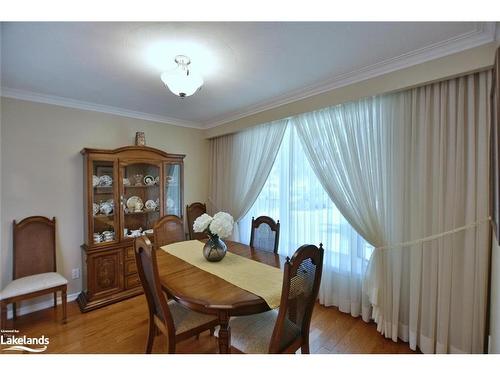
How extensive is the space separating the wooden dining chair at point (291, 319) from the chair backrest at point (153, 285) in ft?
1.33

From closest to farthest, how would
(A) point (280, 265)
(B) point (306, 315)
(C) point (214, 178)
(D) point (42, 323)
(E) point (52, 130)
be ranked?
(B) point (306, 315) → (A) point (280, 265) → (D) point (42, 323) → (E) point (52, 130) → (C) point (214, 178)

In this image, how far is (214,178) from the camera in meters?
3.71

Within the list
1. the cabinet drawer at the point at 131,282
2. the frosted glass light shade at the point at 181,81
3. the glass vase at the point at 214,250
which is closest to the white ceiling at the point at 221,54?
the frosted glass light shade at the point at 181,81

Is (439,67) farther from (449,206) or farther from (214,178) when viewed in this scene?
(214,178)

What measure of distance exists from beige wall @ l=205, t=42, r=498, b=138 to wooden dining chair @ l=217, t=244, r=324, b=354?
1.45 metres

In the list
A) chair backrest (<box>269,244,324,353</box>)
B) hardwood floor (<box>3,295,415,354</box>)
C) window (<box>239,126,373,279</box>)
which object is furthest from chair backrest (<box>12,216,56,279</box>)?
chair backrest (<box>269,244,324,353</box>)

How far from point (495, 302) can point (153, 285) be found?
212 centimetres

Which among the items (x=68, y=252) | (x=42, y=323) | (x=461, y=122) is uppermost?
(x=461, y=122)

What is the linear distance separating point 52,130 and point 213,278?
249 cm

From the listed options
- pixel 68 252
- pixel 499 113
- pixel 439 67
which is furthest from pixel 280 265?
pixel 68 252

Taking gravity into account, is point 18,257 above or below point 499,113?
below

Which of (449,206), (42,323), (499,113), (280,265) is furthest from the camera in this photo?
(42,323)

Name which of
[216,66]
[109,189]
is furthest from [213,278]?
[109,189]

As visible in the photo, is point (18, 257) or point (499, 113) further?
point (18, 257)
